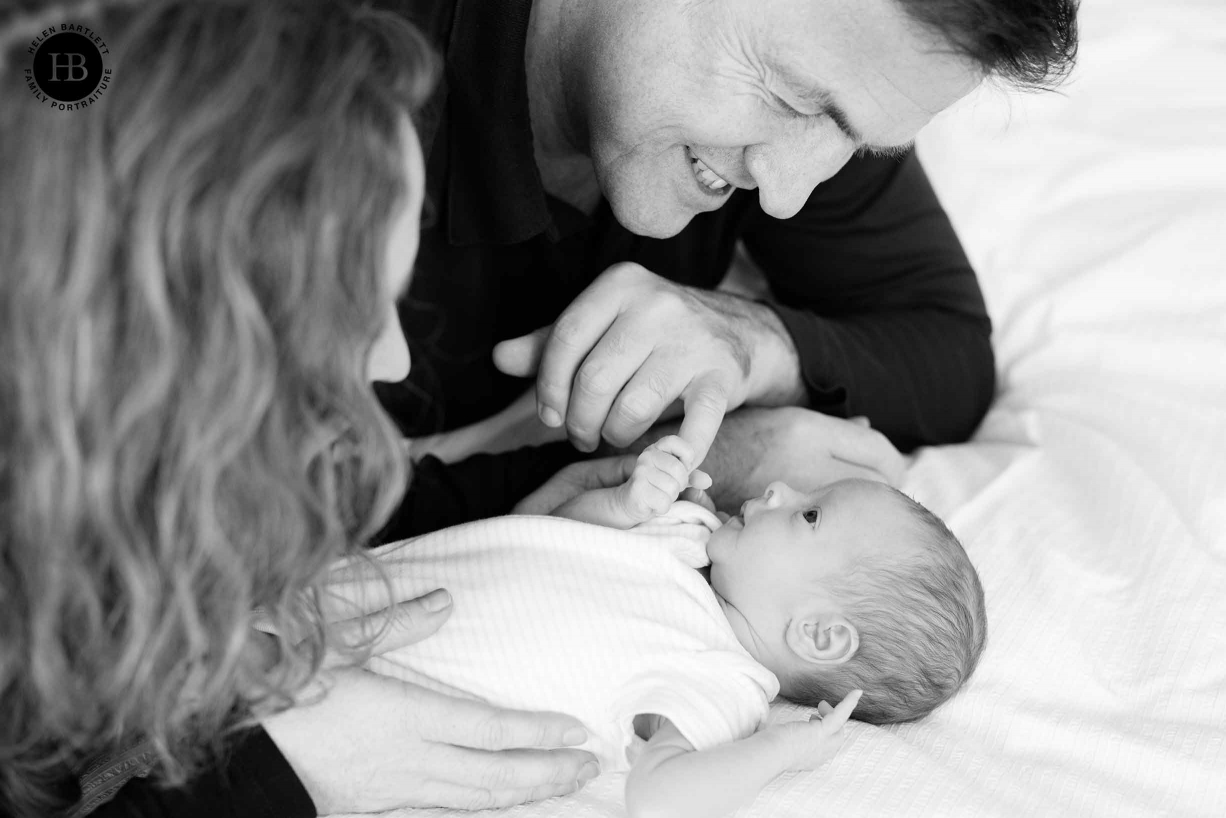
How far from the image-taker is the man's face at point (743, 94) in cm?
105

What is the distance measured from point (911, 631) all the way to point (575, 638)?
353mm

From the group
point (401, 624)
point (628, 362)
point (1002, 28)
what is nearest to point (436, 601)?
point (401, 624)

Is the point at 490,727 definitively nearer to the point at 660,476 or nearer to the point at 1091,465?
the point at 660,476

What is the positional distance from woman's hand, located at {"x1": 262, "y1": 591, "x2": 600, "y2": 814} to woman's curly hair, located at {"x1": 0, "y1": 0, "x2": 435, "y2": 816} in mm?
165

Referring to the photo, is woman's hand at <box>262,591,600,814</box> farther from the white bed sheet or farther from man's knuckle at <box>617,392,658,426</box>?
man's knuckle at <box>617,392,658,426</box>

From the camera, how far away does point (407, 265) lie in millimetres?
801

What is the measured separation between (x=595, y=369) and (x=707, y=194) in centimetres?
31

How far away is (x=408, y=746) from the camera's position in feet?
3.14

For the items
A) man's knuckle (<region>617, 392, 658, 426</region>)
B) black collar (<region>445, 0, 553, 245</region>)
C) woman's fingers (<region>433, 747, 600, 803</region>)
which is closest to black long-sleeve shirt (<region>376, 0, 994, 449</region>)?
black collar (<region>445, 0, 553, 245</region>)

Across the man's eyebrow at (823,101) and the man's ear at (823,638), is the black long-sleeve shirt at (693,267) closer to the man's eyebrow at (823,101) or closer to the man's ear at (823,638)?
the man's eyebrow at (823,101)

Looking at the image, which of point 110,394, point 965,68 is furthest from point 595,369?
point 110,394

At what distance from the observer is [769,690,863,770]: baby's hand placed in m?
0.96

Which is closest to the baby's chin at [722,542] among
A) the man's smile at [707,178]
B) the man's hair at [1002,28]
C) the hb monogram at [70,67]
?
the man's smile at [707,178]

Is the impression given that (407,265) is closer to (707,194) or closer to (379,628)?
(379,628)
